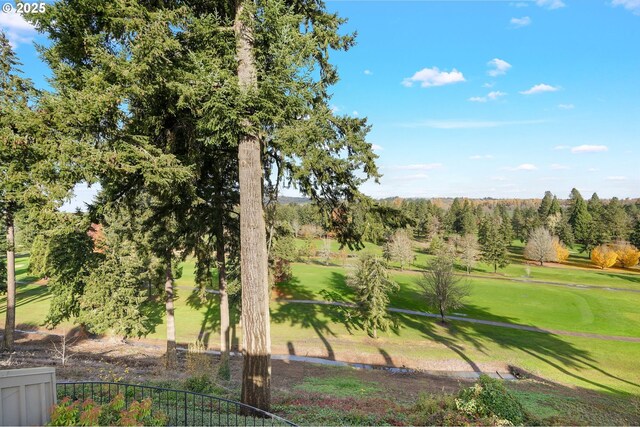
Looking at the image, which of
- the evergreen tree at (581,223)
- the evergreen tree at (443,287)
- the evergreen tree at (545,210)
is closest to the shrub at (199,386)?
the evergreen tree at (443,287)

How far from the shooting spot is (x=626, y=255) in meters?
72.1

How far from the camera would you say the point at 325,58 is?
33.0ft

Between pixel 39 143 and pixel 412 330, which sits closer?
pixel 39 143

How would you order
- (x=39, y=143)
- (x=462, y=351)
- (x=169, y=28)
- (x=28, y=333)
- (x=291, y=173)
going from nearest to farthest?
(x=39, y=143)
(x=169, y=28)
(x=291, y=173)
(x=462, y=351)
(x=28, y=333)

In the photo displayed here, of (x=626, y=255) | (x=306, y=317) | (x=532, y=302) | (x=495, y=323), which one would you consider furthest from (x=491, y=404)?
(x=626, y=255)

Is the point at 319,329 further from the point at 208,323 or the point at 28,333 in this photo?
the point at 28,333

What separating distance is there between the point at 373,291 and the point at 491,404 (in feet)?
78.8

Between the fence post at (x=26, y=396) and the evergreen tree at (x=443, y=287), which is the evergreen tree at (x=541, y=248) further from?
the fence post at (x=26, y=396)

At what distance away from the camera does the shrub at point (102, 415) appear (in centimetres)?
530

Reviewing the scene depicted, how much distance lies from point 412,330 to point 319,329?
9302mm

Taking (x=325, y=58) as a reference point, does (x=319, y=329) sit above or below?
below

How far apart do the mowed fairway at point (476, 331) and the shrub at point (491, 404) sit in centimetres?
1834

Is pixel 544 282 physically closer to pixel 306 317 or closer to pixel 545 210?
pixel 306 317

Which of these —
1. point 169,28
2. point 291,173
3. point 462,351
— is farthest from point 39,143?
point 462,351
